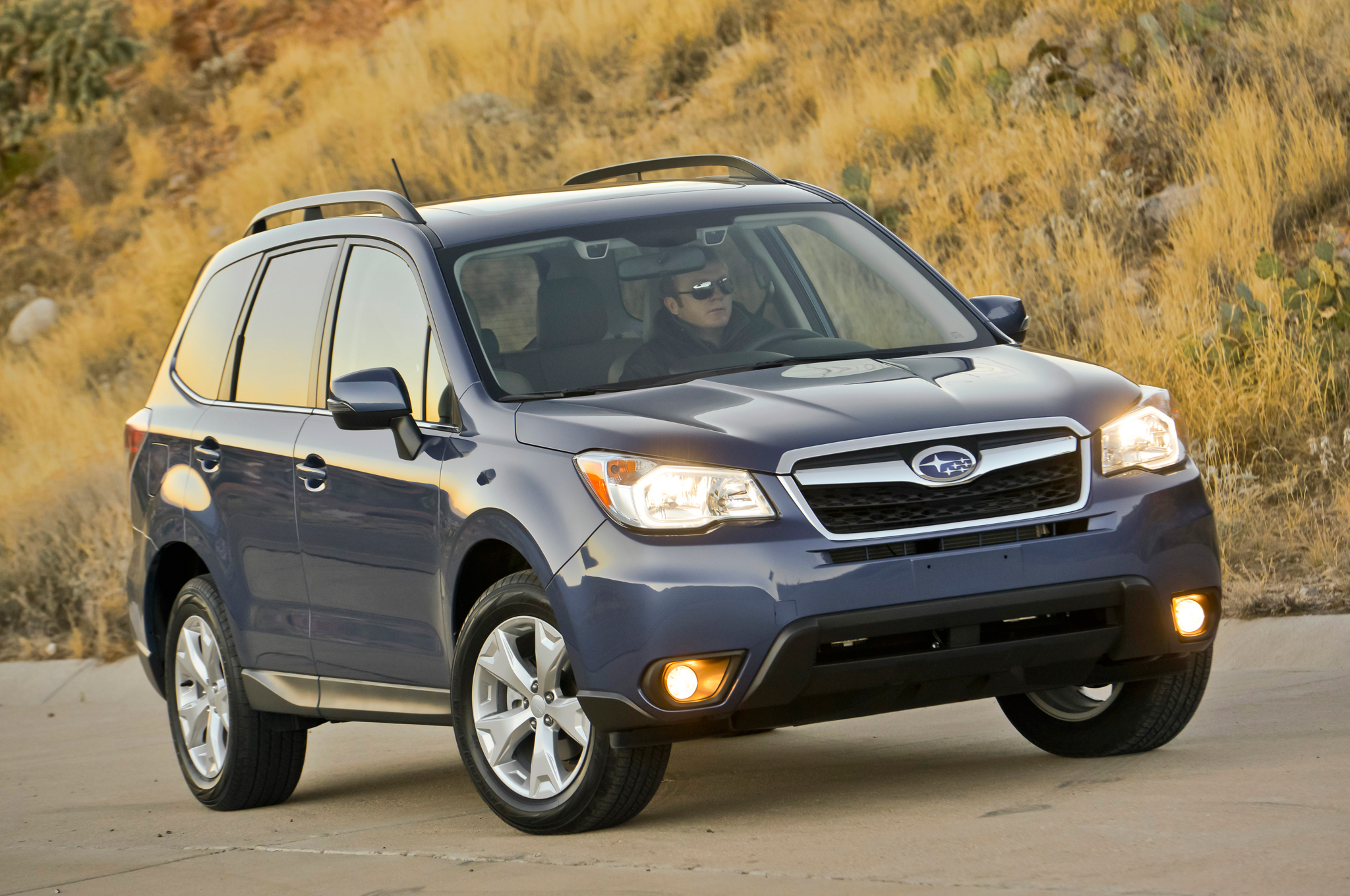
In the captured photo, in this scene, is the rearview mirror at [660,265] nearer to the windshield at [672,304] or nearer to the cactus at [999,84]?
the windshield at [672,304]

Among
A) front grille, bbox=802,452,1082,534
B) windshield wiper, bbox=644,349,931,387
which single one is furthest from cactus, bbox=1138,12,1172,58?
front grille, bbox=802,452,1082,534

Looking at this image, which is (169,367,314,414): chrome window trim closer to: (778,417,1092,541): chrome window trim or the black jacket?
the black jacket

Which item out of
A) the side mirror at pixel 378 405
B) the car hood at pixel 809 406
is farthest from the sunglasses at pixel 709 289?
the side mirror at pixel 378 405

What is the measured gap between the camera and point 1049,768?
5.66 meters

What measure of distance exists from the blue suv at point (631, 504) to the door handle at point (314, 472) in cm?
2

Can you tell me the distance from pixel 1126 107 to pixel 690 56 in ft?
26.2

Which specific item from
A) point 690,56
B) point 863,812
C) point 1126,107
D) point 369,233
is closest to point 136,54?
point 690,56

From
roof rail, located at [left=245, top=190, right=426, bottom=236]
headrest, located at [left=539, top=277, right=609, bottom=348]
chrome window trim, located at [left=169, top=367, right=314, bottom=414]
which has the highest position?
roof rail, located at [left=245, top=190, right=426, bottom=236]

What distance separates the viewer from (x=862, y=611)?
465 centimetres

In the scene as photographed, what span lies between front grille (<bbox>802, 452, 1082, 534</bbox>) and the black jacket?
1.13 metres

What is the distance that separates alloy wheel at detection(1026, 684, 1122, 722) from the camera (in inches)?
227

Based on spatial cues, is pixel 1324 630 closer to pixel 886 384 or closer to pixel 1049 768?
pixel 1049 768

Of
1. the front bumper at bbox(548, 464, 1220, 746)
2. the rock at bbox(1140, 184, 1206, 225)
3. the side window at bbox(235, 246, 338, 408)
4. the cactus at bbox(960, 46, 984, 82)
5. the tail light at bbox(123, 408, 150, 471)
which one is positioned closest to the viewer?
the front bumper at bbox(548, 464, 1220, 746)

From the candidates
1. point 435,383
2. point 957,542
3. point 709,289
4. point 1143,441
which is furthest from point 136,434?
point 1143,441
